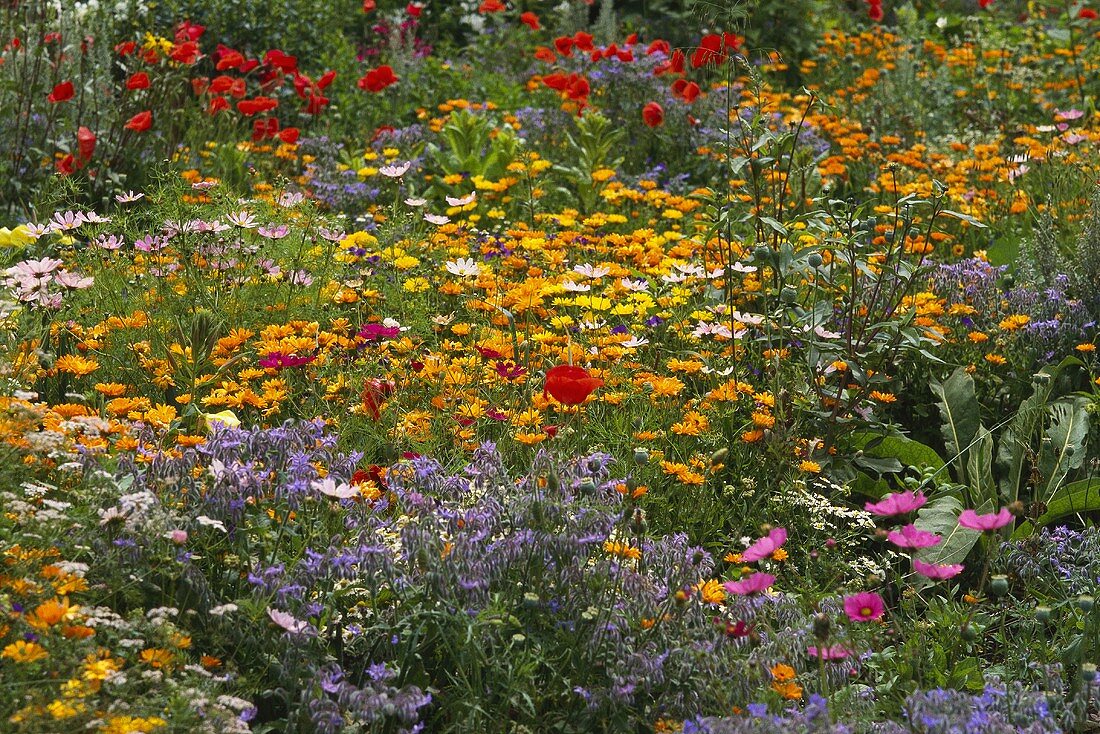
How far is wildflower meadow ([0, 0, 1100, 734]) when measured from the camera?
2.13 meters

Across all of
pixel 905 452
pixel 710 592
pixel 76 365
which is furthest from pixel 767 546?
pixel 76 365

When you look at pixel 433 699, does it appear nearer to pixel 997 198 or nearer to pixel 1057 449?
pixel 1057 449

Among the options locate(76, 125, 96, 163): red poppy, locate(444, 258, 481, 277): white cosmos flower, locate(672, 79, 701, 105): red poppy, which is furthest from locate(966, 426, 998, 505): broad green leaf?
locate(76, 125, 96, 163): red poppy

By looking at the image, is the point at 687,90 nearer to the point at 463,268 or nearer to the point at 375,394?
the point at 463,268

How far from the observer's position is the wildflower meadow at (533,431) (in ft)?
6.99

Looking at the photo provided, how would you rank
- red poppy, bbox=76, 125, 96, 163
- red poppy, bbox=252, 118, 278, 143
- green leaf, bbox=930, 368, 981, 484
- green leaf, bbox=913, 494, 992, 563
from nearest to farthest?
green leaf, bbox=913, 494, 992, 563, green leaf, bbox=930, 368, 981, 484, red poppy, bbox=76, 125, 96, 163, red poppy, bbox=252, 118, 278, 143

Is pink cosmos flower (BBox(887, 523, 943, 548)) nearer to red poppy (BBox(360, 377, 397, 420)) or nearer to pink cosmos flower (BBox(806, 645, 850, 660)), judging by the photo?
pink cosmos flower (BBox(806, 645, 850, 660))

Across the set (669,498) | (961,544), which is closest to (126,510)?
(669,498)

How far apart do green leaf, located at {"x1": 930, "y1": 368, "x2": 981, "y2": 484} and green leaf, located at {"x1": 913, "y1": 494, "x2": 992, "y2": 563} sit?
0.35m

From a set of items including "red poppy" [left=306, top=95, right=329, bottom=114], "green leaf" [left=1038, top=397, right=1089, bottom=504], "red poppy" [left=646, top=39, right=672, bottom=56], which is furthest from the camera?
"red poppy" [left=646, top=39, right=672, bottom=56]

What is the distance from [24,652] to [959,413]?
9.05 feet

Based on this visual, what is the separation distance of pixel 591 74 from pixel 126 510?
5.04 metres

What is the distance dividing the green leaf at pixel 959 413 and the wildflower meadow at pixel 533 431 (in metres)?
0.01

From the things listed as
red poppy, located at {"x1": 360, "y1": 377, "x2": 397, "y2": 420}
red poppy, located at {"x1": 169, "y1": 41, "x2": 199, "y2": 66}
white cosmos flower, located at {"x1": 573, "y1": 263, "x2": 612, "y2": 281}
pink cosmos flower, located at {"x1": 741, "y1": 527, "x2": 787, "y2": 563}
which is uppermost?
red poppy, located at {"x1": 169, "y1": 41, "x2": 199, "y2": 66}
